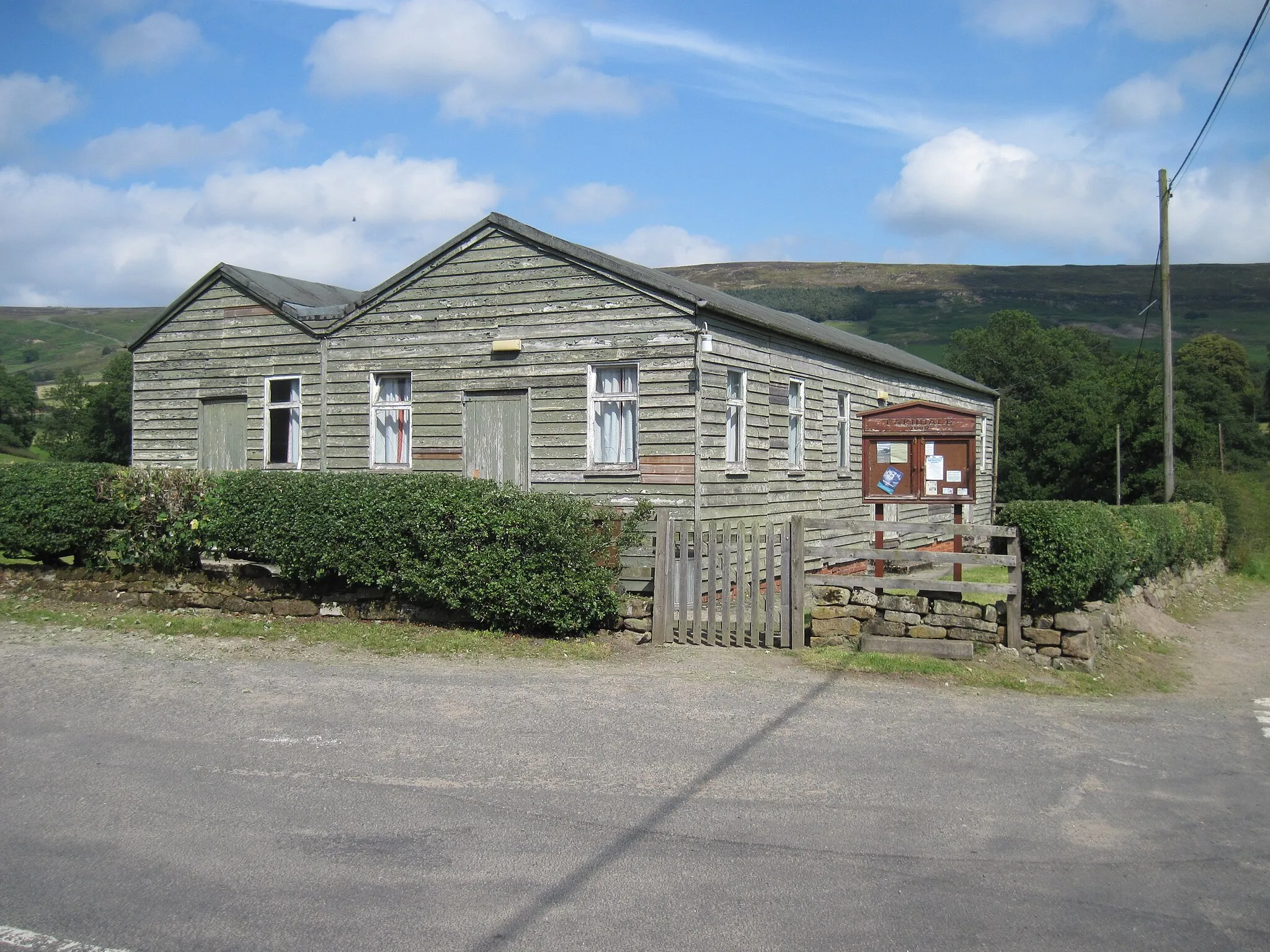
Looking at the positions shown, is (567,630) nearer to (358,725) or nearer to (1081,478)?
(358,725)

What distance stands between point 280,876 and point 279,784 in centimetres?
154

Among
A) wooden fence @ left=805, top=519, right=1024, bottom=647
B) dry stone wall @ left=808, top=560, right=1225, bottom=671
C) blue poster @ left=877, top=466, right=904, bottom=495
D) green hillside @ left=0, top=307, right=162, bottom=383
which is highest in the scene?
green hillside @ left=0, top=307, right=162, bottom=383

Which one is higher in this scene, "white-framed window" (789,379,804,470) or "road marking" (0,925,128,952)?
"white-framed window" (789,379,804,470)

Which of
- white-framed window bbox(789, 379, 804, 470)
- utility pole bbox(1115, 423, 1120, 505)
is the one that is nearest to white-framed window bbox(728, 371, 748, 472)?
white-framed window bbox(789, 379, 804, 470)

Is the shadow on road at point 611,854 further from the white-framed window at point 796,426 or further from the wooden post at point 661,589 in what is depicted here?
the white-framed window at point 796,426

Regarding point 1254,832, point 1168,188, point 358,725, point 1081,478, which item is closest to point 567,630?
point 358,725

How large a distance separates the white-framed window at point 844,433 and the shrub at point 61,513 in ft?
43.2

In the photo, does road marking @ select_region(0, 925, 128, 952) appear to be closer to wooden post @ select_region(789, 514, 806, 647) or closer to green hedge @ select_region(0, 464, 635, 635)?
green hedge @ select_region(0, 464, 635, 635)

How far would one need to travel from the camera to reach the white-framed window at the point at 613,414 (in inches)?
601

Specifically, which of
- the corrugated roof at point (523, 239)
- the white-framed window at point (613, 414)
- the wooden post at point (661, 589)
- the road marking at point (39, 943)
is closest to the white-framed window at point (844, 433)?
the corrugated roof at point (523, 239)

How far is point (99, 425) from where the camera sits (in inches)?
2392

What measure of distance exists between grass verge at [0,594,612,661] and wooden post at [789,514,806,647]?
6.47 feet

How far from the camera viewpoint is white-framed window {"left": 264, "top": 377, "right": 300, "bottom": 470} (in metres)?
18.6

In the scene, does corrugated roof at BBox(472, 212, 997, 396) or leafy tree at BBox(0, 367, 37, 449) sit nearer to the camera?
corrugated roof at BBox(472, 212, 997, 396)
